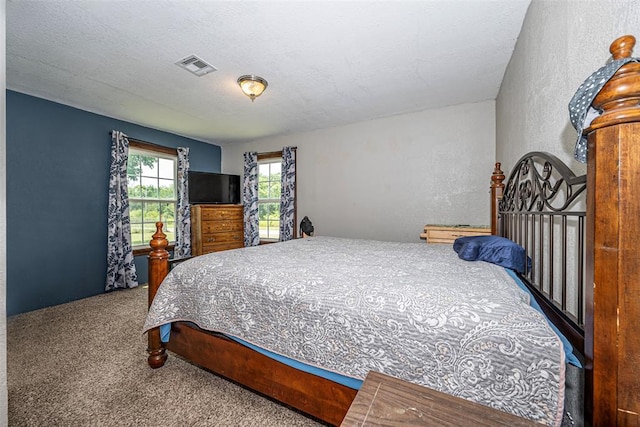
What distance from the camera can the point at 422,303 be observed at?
1.07 metres

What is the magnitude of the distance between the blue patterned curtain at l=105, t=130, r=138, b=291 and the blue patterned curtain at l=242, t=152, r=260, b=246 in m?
1.81

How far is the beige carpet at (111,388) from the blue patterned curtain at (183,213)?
2.00 meters

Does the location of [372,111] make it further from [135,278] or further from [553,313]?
[135,278]

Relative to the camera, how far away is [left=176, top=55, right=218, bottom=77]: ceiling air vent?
2.28 meters

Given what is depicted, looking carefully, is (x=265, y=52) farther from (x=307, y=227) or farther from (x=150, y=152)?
(x=150, y=152)

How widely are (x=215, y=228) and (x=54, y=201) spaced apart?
2012mm

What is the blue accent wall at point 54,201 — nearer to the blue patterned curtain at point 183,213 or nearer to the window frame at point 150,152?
the window frame at point 150,152

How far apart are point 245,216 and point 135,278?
1945 mm

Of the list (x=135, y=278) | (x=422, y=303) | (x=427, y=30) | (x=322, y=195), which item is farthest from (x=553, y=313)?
(x=135, y=278)

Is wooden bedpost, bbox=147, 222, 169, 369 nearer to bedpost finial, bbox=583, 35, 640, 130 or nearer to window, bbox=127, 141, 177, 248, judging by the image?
bedpost finial, bbox=583, 35, 640, 130

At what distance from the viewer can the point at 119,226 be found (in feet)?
12.0

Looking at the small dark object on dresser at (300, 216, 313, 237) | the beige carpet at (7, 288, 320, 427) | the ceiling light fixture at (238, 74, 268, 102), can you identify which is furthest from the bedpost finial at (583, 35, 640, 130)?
the small dark object on dresser at (300, 216, 313, 237)

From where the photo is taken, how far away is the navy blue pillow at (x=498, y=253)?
158 centimetres

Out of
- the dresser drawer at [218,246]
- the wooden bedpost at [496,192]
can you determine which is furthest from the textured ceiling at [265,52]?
the dresser drawer at [218,246]
